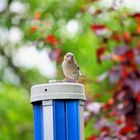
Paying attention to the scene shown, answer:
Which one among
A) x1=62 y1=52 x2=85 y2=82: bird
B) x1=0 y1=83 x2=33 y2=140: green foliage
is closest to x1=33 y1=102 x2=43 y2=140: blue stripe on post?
x1=62 y1=52 x2=85 y2=82: bird

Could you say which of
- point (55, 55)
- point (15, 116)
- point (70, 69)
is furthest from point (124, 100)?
point (15, 116)

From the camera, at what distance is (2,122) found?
784 cm

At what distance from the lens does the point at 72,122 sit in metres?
2.02

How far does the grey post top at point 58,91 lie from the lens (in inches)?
80.1

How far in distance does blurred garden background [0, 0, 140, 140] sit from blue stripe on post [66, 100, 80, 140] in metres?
0.40

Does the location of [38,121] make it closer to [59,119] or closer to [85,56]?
[59,119]

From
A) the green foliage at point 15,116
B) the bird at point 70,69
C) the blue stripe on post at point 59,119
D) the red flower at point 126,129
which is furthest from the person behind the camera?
the green foliage at point 15,116

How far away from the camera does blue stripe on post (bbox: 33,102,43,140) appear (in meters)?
2.05

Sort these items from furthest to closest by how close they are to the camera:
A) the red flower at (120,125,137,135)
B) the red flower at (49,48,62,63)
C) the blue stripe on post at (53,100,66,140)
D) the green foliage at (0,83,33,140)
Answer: the green foliage at (0,83,33,140)
the red flower at (49,48,62,63)
the red flower at (120,125,137,135)
the blue stripe on post at (53,100,66,140)

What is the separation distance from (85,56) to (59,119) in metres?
5.25

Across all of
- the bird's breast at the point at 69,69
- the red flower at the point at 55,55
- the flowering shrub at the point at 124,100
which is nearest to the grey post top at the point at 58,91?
the bird's breast at the point at 69,69

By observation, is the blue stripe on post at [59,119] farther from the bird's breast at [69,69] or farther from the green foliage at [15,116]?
the green foliage at [15,116]

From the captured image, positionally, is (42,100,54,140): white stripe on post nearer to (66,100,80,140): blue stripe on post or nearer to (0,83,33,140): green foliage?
(66,100,80,140): blue stripe on post

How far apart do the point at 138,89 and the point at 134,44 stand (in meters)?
0.63
